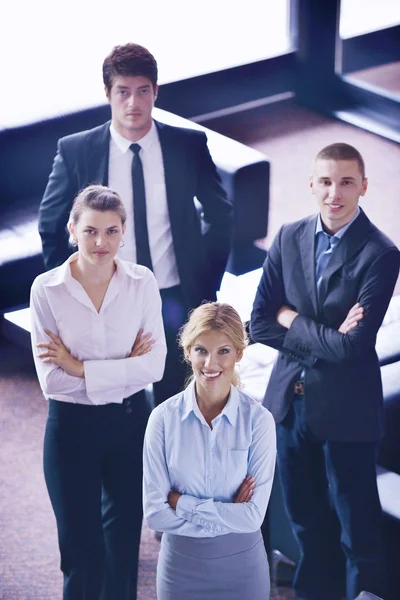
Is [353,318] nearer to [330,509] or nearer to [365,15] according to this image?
[330,509]

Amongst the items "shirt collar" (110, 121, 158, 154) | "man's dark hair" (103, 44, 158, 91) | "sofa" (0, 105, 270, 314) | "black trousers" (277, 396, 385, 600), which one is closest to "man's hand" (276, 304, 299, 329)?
"black trousers" (277, 396, 385, 600)

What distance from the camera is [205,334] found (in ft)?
9.45

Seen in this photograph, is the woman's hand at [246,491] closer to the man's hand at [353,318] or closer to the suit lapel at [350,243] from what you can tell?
the man's hand at [353,318]

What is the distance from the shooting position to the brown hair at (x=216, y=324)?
9.45 feet

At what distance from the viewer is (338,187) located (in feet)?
10.6

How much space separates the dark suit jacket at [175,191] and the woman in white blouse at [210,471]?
38.5 inches

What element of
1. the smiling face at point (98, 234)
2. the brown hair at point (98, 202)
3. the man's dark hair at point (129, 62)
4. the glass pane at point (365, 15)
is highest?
the glass pane at point (365, 15)

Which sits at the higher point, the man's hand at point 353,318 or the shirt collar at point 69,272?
the shirt collar at point 69,272

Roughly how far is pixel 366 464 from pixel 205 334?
32.6 inches

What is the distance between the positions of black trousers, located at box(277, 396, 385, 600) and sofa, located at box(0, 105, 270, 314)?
2.36 metres

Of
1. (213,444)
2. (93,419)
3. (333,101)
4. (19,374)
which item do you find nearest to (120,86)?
(93,419)

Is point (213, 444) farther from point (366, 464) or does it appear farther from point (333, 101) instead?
point (333, 101)

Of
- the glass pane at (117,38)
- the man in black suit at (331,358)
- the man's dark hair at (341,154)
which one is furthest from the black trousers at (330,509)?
the glass pane at (117,38)

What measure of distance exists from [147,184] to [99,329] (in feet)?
2.66
